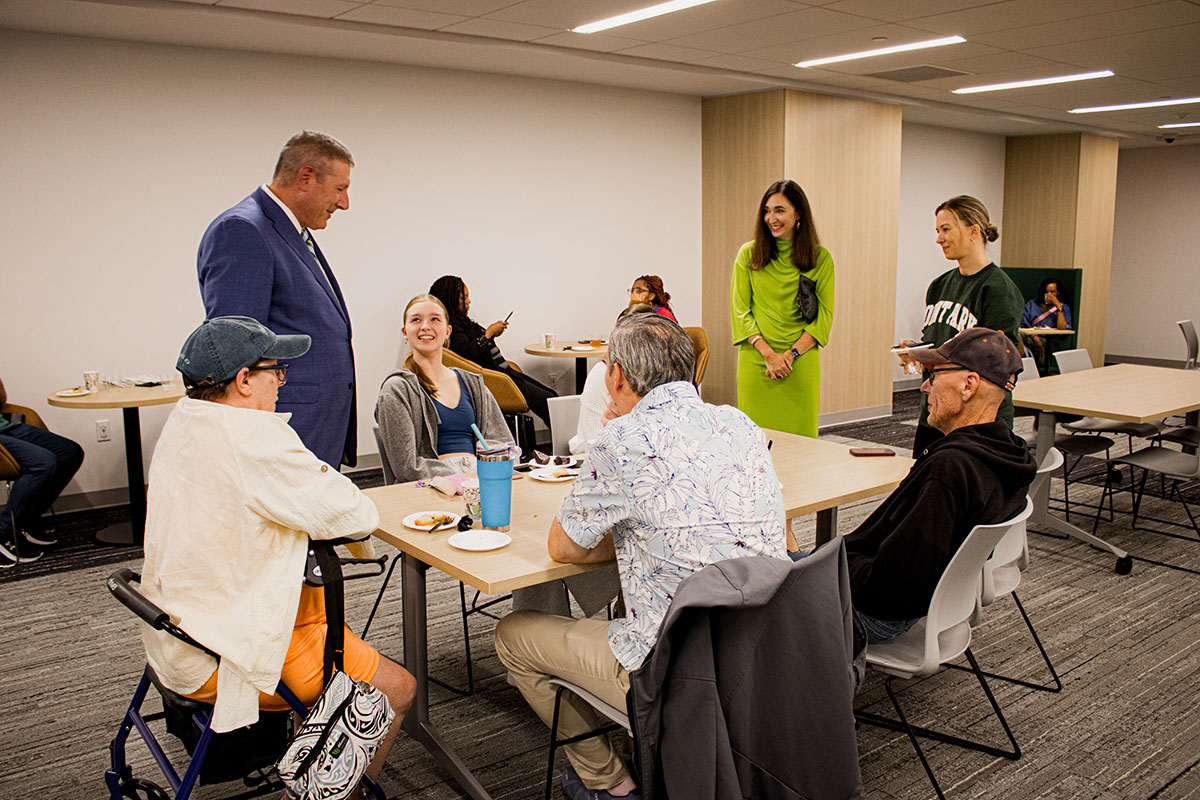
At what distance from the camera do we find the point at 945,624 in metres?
2.46

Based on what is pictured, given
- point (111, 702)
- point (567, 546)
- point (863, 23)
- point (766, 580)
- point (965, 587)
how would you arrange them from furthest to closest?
1. point (863, 23)
2. point (111, 702)
3. point (965, 587)
4. point (567, 546)
5. point (766, 580)

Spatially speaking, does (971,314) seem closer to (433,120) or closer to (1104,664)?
(1104,664)

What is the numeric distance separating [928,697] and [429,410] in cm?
207

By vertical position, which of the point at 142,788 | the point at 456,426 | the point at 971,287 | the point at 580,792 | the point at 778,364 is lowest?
the point at 580,792

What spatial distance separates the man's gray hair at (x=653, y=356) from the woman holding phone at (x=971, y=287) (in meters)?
1.91

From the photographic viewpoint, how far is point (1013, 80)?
7.50 meters

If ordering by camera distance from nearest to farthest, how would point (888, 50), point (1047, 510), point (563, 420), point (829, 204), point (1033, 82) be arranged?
point (563, 420) → point (1047, 510) → point (888, 50) → point (1033, 82) → point (829, 204)

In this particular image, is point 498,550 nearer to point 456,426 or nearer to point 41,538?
point 456,426

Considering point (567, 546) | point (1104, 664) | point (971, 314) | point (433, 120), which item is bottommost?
point (1104, 664)

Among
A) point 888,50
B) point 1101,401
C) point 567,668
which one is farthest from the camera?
point 888,50

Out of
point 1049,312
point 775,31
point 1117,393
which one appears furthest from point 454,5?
point 1049,312

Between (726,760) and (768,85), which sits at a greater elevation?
(768,85)

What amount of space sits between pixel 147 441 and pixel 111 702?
9.92 feet

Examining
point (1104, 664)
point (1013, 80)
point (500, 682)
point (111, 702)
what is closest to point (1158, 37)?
point (1013, 80)
